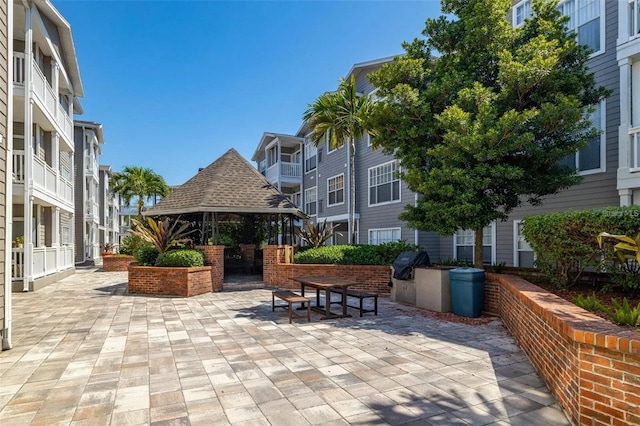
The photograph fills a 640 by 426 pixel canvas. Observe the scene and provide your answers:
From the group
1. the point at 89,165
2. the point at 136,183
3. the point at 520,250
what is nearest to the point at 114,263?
the point at 89,165

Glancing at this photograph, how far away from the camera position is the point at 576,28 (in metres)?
11.0

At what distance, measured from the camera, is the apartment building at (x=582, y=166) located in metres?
9.46

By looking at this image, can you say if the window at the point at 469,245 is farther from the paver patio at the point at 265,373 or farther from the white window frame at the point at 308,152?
the white window frame at the point at 308,152

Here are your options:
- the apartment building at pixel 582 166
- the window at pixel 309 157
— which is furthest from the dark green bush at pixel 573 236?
the window at pixel 309 157

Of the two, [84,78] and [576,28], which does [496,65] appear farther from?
[84,78]

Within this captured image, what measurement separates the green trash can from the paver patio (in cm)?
67

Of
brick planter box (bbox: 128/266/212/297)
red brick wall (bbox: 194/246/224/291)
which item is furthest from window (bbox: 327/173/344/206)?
brick planter box (bbox: 128/266/212/297)

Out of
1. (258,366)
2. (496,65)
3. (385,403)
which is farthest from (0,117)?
(496,65)

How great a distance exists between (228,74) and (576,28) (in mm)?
13364

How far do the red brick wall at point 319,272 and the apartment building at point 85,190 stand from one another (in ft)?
61.1

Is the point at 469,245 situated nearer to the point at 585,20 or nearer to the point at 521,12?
the point at 585,20

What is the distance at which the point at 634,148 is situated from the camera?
912 centimetres

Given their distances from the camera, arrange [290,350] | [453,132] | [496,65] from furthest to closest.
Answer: [496,65] → [453,132] → [290,350]

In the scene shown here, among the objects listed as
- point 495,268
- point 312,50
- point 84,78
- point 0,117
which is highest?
point 84,78
